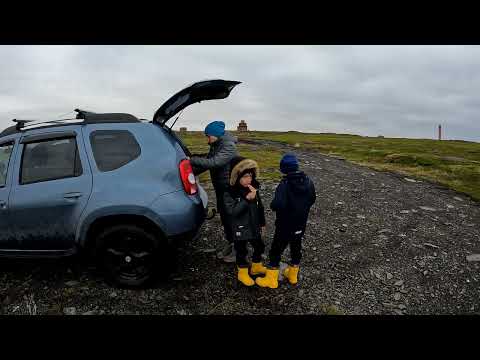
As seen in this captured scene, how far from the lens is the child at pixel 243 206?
13.7ft

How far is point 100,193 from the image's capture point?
389 centimetres

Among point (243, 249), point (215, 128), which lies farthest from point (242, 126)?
point (243, 249)

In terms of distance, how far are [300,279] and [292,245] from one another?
68 cm

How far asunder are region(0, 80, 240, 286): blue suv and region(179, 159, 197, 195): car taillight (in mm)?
14

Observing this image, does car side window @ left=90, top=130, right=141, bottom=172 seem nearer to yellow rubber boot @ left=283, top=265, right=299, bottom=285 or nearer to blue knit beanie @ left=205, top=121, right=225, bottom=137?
blue knit beanie @ left=205, top=121, right=225, bottom=137

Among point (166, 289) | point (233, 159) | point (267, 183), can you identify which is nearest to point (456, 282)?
point (233, 159)

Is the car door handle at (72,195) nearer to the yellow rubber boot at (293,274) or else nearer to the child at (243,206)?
the child at (243,206)

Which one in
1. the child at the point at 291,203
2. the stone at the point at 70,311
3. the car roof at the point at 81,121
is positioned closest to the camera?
the stone at the point at 70,311

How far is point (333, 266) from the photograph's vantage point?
503 cm

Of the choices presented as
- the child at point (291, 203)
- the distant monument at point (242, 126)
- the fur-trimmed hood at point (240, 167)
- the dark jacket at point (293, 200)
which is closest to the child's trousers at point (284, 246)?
the child at point (291, 203)

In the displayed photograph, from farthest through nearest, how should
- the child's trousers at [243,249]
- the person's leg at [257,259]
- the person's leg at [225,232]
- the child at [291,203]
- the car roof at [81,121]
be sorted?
1. the person's leg at [225,232]
2. the person's leg at [257,259]
3. the child's trousers at [243,249]
4. the car roof at [81,121]
5. the child at [291,203]

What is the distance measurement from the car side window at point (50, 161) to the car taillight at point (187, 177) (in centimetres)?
135

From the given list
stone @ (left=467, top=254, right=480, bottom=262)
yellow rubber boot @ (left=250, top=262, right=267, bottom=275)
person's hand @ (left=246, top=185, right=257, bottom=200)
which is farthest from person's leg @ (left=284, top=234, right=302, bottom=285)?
stone @ (left=467, top=254, right=480, bottom=262)
